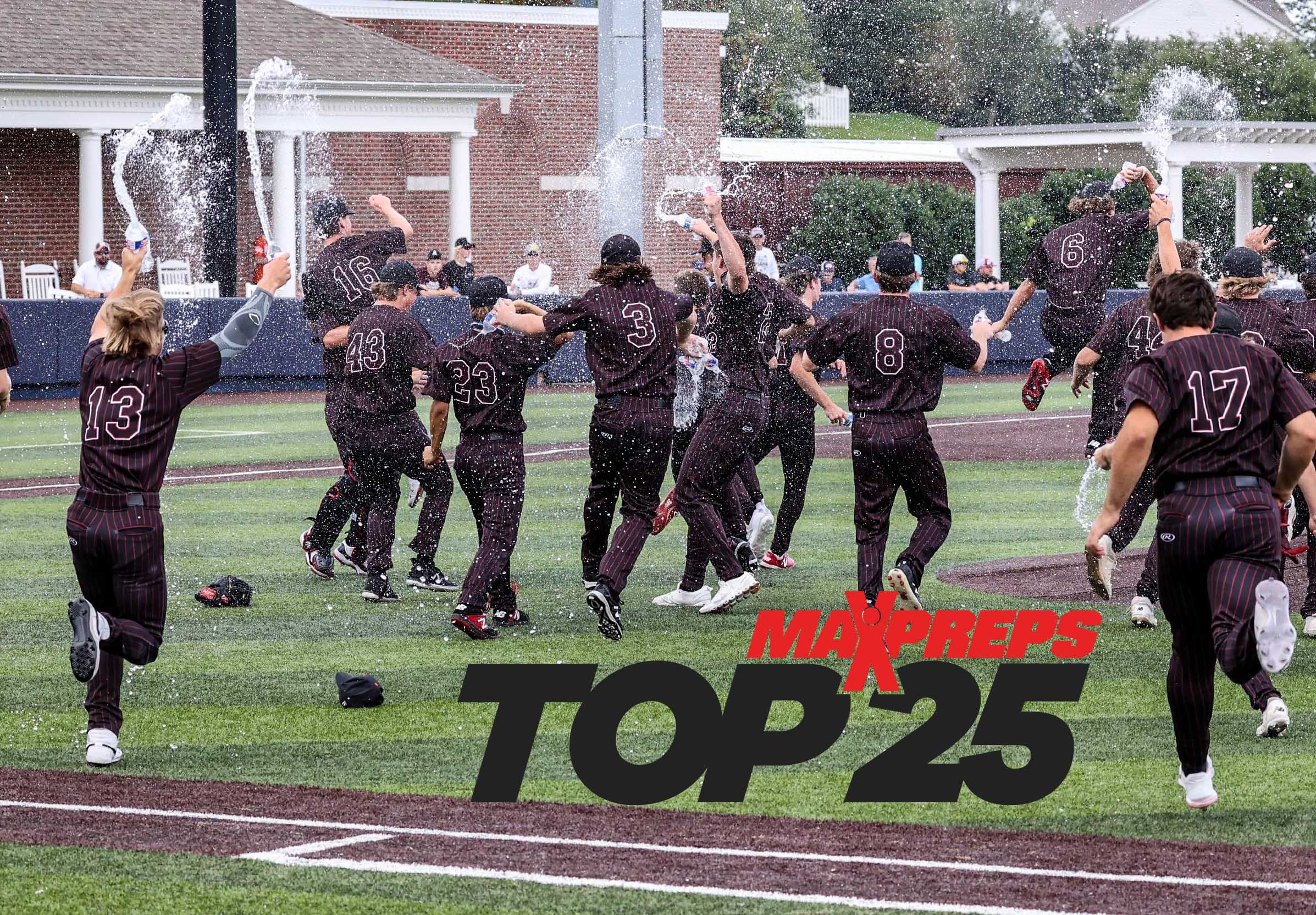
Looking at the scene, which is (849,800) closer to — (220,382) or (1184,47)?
(220,382)

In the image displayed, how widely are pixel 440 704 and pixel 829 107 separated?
2454 inches

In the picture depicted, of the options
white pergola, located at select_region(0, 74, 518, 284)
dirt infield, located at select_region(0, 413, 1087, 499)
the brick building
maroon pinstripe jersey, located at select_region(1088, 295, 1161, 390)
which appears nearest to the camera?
maroon pinstripe jersey, located at select_region(1088, 295, 1161, 390)

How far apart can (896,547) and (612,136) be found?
6764 mm

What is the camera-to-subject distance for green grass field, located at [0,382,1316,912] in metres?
6.45

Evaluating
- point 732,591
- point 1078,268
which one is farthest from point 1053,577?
point 1078,268

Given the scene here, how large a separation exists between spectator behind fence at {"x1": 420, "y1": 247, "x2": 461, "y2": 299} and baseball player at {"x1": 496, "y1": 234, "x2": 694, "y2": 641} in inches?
720

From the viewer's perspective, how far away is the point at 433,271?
30297 mm

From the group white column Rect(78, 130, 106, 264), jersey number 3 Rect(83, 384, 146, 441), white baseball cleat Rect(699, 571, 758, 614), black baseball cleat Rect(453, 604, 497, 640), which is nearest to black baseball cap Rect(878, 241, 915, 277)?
white baseball cleat Rect(699, 571, 758, 614)

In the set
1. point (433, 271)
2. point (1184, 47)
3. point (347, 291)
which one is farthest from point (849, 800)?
point (1184, 47)

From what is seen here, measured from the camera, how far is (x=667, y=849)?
6605 millimetres

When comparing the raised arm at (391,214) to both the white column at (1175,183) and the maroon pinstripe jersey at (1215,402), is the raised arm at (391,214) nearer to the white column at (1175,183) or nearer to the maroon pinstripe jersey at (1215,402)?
the maroon pinstripe jersey at (1215,402)

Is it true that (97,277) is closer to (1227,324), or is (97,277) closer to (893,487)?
(893,487)

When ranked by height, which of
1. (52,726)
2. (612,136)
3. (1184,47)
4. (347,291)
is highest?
(1184,47)

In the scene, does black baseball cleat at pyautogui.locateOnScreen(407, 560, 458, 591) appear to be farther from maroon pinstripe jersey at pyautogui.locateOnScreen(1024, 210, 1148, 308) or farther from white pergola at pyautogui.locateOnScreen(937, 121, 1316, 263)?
white pergola at pyautogui.locateOnScreen(937, 121, 1316, 263)
